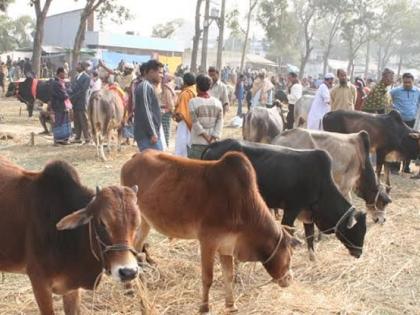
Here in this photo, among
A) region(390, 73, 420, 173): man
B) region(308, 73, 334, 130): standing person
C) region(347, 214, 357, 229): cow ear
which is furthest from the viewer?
region(390, 73, 420, 173): man

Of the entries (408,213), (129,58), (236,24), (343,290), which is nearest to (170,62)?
(129,58)

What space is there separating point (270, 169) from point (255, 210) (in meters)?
1.27

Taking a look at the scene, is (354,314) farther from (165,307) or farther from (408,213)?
(408,213)

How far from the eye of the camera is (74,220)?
2873 mm

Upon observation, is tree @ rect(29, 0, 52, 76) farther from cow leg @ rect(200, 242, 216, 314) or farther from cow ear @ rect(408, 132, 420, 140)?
cow leg @ rect(200, 242, 216, 314)

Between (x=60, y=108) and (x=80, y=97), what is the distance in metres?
0.49

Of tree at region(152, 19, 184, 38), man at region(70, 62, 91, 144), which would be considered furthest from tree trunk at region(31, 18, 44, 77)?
tree at region(152, 19, 184, 38)

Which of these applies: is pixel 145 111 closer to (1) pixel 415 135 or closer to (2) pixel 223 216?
(2) pixel 223 216

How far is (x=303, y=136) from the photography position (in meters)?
6.48

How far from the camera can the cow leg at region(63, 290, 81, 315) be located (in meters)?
3.50

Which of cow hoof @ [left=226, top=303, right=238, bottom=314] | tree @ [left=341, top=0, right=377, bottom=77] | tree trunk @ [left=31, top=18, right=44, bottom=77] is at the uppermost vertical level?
tree @ [left=341, top=0, right=377, bottom=77]

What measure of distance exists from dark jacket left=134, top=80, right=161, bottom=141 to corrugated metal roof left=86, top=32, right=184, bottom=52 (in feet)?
132

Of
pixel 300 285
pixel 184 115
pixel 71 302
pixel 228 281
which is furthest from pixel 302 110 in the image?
pixel 71 302

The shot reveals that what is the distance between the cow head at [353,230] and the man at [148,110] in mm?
2216
